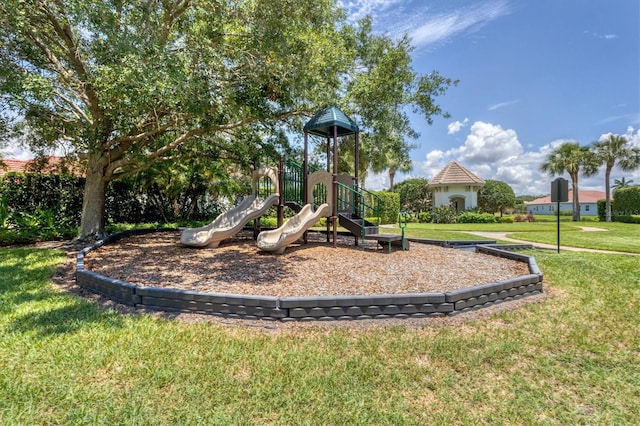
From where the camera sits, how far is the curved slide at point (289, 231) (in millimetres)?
7035

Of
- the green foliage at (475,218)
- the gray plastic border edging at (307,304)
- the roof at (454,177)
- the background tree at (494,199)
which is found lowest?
the gray plastic border edging at (307,304)

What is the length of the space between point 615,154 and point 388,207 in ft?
77.9

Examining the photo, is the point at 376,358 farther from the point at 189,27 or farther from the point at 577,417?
the point at 189,27

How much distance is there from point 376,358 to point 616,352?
2.38m

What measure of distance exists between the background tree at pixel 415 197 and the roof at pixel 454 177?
1.89m

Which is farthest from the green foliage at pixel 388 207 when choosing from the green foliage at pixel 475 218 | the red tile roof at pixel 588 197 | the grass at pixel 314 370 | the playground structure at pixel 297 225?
the red tile roof at pixel 588 197

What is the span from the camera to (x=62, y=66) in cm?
806

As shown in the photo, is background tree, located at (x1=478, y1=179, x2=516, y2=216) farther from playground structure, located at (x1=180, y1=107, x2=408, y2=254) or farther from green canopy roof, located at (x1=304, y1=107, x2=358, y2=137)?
green canopy roof, located at (x1=304, y1=107, x2=358, y2=137)

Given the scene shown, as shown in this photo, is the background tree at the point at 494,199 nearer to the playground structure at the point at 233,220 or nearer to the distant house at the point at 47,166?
the playground structure at the point at 233,220

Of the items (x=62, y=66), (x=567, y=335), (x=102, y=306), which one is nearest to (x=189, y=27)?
(x=62, y=66)

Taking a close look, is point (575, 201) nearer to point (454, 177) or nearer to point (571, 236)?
point (454, 177)

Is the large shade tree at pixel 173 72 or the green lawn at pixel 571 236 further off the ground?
the large shade tree at pixel 173 72

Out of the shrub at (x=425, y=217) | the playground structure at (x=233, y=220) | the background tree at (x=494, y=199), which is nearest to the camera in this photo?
the playground structure at (x=233, y=220)

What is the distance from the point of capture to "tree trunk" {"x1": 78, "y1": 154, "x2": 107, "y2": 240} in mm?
9414
